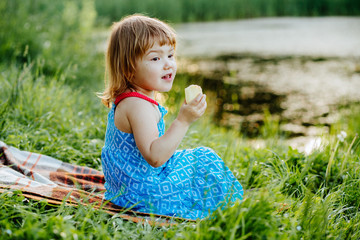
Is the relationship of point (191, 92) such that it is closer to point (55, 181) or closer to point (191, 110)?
point (191, 110)

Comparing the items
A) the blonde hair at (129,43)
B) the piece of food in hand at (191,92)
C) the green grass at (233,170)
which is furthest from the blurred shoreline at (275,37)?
the piece of food in hand at (191,92)

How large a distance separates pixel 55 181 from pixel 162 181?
736mm

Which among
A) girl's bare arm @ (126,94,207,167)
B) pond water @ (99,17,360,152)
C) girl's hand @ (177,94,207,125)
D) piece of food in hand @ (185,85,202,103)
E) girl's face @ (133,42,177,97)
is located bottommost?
pond water @ (99,17,360,152)

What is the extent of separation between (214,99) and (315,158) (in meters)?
2.76

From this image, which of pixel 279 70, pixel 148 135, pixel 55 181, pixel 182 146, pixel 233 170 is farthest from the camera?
pixel 279 70

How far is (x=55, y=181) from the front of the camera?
222 cm

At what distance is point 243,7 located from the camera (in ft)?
36.1

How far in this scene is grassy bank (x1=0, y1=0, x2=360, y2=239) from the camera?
4.89 feet

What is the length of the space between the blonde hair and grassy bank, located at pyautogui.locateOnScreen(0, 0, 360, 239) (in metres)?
0.61

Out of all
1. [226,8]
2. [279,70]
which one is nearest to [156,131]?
[279,70]

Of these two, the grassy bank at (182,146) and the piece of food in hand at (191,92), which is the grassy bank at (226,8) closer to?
the grassy bank at (182,146)

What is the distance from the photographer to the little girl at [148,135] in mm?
1698

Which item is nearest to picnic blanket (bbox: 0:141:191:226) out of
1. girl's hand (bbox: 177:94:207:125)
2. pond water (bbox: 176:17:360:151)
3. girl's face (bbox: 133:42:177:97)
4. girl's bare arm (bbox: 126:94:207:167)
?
girl's bare arm (bbox: 126:94:207:167)

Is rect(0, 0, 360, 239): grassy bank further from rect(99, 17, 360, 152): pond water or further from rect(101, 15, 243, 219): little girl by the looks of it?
rect(99, 17, 360, 152): pond water
